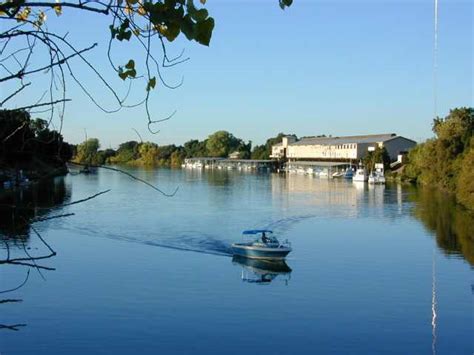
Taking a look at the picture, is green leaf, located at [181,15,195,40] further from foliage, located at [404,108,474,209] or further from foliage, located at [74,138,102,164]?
foliage, located at [404,108,474,209]

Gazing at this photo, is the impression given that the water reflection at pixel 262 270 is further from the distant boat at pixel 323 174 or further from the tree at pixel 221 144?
the tree at pixel 221 144

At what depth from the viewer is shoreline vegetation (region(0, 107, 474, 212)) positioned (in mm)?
1734

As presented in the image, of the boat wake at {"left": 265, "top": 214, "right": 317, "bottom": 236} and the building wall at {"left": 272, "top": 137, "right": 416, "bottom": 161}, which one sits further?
the building wall at {"left": 272, "top": 137, "right": 416, "bottom": 161}

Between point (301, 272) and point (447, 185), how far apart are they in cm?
2839

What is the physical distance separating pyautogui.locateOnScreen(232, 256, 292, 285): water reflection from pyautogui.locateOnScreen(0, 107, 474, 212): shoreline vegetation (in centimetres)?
463

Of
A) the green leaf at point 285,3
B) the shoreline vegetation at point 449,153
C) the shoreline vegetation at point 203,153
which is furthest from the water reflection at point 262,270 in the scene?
the shoreline vegetation at point 449,153

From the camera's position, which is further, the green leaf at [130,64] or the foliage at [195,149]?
the foliage at [195,149]

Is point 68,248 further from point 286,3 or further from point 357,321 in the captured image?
point 286,3

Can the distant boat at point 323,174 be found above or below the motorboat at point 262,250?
above

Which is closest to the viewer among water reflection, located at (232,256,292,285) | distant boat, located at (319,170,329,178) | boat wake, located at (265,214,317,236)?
water reflection, located at (232,256,292,285)

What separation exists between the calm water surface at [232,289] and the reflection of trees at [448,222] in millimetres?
135

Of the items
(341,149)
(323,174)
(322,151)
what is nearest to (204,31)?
(323,174)

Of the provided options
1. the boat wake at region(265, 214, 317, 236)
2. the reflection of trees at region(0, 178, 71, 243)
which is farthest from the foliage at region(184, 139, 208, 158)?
the boat wake at region(265, 214, 317, 236)

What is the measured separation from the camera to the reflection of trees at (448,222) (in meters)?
18.9
